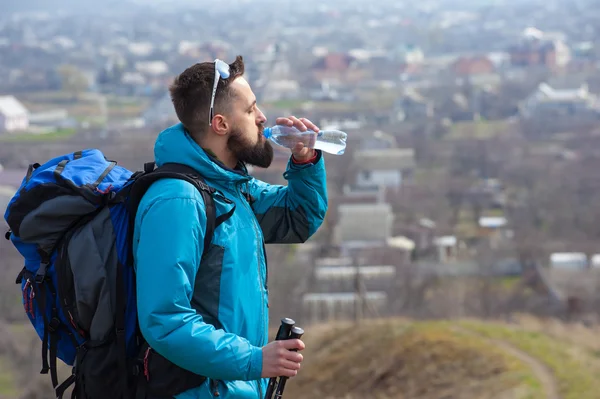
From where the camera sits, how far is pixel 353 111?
3228cm

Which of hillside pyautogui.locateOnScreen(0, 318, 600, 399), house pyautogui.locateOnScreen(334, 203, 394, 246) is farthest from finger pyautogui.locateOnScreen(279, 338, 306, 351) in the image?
house pyautogui.locateOnScreen(334, 203, 394, 246)

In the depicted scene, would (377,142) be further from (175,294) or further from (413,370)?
(175,294)

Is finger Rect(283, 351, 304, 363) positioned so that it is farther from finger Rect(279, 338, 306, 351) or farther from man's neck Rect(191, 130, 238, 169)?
man's neck Rect(191, 130, 238, 169)

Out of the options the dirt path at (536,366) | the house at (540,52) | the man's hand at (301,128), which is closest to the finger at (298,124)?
the man's hand at (301,128)

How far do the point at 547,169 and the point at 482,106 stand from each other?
35.3 ft

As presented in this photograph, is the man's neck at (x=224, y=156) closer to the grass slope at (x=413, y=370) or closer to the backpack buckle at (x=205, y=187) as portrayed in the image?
the backpack buckle at (x=205, y=187)

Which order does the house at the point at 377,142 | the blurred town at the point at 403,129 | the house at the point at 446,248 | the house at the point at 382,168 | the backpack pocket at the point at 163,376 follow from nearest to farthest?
the backpack pocket at the point at 163,376 → the blurred town at the point at 403,129 → the house at the point at 446,248 → the house at the point at 382,168 → the house at the point at 377,142

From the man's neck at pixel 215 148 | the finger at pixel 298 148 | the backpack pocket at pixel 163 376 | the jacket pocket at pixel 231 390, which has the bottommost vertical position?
the jacket pocket at pixel 231 390

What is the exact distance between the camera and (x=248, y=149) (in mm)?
1931

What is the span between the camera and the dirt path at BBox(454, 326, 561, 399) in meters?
6.97

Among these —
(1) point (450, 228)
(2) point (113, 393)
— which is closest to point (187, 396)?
(2) point (113, 393)

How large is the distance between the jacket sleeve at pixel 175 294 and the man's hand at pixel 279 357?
0.18 feet

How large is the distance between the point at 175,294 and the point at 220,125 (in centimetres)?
38

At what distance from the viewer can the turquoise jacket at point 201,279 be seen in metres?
1.72
